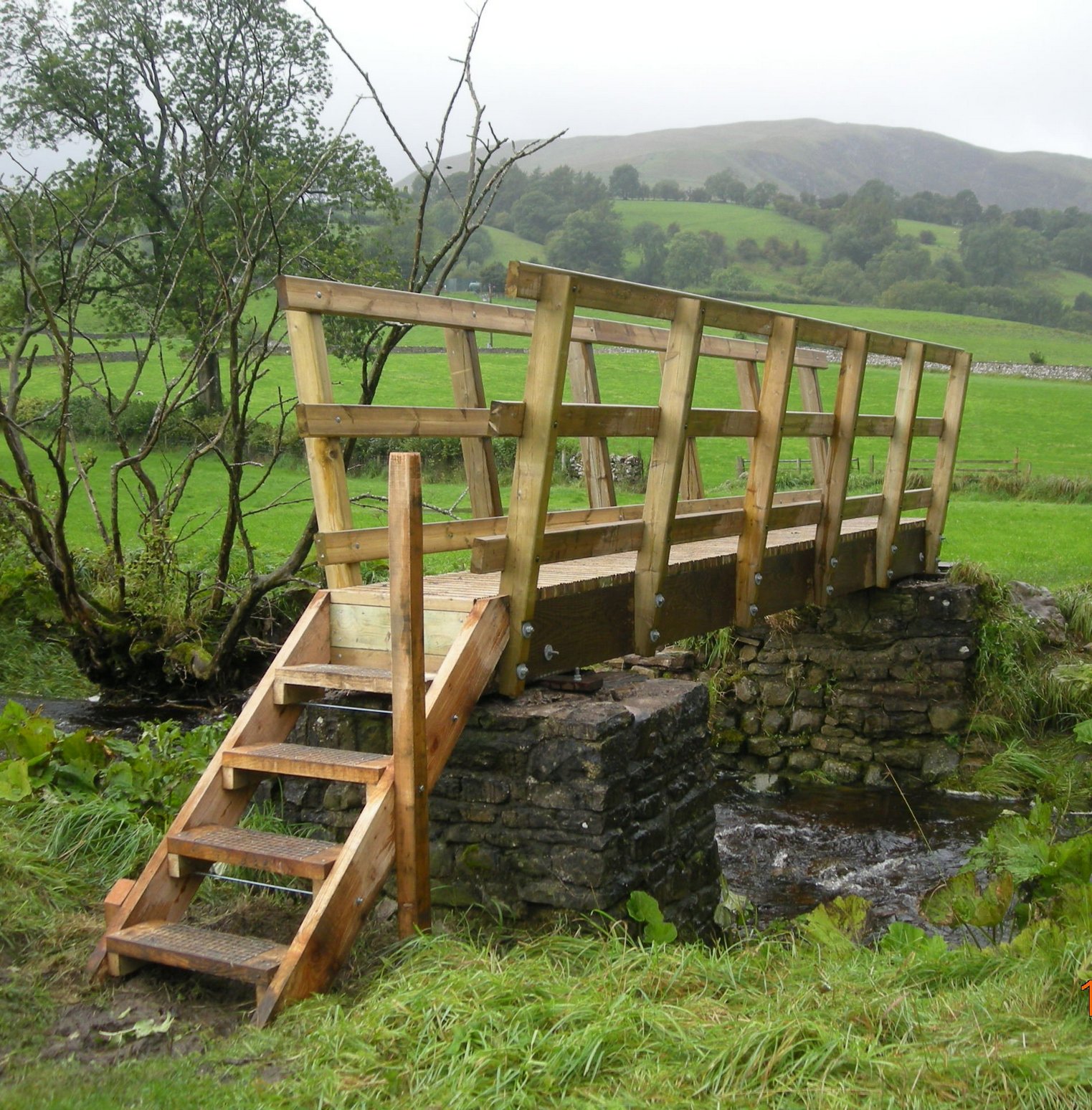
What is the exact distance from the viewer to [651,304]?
18.0ft

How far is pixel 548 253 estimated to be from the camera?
5756cm

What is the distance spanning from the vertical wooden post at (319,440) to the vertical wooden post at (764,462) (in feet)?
7.75

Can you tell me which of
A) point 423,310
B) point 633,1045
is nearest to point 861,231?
point 423,310

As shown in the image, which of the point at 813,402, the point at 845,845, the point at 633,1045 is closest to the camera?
the point at 633,1045

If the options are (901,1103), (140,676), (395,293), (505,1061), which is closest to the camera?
(901,1103)

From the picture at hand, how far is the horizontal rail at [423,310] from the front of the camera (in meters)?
4.93

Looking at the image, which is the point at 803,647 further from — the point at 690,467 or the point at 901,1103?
the point at 901,1103

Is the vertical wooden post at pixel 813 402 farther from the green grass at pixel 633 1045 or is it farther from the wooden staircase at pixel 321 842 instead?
the green grass at pixel 633 1045

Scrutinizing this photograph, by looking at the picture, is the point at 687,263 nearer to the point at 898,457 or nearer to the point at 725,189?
the point at 725,189

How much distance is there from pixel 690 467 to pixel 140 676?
4.62 metres

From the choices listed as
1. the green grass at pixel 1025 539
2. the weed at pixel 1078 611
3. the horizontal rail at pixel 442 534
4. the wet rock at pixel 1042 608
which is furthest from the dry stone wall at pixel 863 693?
the horizontal rail at pixel 442 534

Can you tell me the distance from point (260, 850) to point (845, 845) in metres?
5.16

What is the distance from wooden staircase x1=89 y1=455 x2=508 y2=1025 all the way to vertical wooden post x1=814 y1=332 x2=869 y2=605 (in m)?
3.44

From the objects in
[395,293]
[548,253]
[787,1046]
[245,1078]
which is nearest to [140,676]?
[395,293]
